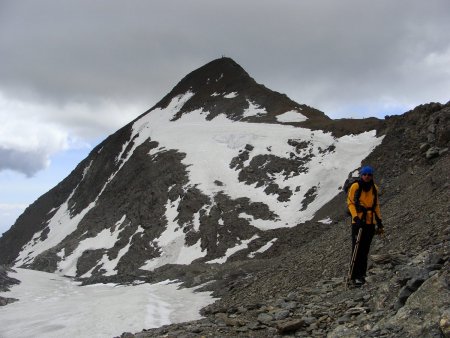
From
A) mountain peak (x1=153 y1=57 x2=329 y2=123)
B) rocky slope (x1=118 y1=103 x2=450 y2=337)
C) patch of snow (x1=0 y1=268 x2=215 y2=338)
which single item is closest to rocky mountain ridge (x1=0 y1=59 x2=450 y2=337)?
rocky slope (x1=118 y1=103 x2=450 y2=337)

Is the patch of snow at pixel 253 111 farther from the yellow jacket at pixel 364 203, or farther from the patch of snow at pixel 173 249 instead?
the yellow jacket at pixel 364 203

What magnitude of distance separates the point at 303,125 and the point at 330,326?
46.3 meters

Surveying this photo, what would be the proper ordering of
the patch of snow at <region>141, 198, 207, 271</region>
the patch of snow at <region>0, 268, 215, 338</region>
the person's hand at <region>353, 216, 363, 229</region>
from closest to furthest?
the person's hand at <region>353, 216, 363, 229</region> → the patch of snow at <region>0, 268, 215, 338</region> → the patch of snow at <region>141, 198, 207, 271</region>

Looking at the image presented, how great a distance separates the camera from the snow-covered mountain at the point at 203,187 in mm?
39906

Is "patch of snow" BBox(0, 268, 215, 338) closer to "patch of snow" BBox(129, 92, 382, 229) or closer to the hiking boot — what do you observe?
the hiking boot

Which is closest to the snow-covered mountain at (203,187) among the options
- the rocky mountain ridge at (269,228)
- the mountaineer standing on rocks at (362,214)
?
the rocky mountain ridge at (269,228)

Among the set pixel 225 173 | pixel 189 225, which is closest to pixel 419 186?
pixel 189 225

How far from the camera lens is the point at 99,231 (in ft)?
171

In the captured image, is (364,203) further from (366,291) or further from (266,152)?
(266,152)

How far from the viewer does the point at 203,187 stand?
4691cm

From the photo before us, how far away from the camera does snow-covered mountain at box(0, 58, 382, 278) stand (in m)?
39.9

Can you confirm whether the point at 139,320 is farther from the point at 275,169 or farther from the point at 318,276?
the point at 275,169

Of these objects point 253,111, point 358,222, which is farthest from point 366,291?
point 253,111

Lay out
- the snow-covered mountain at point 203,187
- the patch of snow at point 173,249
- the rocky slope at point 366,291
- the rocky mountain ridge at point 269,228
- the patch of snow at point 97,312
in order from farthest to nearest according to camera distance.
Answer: the snow-covered mountain at point 203,187
the patch of snow at point 173,249
the patch of snow at point 97,312
the rocky mountain ridge at point 269,228
the rocky slope at point 366,291
